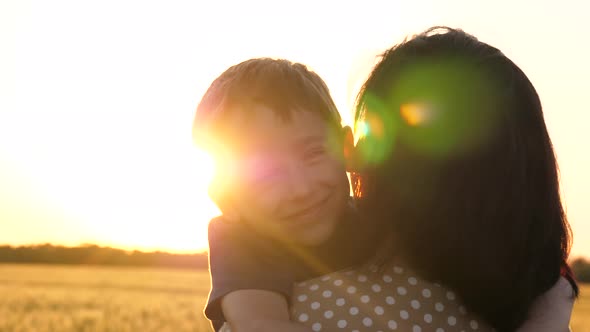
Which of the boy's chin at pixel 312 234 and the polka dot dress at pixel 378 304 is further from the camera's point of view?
the boy's chin at pixel 312 234

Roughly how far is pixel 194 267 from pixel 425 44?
3084cm

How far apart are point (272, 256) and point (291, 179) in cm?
18

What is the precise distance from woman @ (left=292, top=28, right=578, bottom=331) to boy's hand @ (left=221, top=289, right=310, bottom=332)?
1.4 inches

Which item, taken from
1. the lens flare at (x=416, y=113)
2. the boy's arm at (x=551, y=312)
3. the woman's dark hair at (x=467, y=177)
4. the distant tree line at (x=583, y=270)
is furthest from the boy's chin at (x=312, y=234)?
the distant tree line at (x=583, y=270)

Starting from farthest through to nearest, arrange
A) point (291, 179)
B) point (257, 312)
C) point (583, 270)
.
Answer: point (583, 270) → point (291, 179) → point (257, 312)

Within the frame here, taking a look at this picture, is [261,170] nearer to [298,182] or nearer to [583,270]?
[298,182]

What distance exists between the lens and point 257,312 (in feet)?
5.87

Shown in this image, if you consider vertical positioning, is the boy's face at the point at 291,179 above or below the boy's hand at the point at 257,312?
above

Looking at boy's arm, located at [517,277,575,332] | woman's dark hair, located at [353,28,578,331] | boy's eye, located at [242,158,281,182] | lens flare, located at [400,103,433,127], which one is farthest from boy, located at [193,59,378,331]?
boy's arm, located at [517,277,575,332]

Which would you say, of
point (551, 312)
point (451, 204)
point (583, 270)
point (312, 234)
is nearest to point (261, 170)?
point (312, 234)

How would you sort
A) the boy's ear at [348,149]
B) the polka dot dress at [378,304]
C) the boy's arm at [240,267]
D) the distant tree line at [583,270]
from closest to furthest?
1. the polka dot dress at [378,304]
2. the boy's arm at [240,267]
3. the boy's ear at [348,149]
4. the distant tree line at [583,270]

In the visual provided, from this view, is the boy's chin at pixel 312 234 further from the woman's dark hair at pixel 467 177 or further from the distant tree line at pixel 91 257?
the distant tree line at pixel 91 257

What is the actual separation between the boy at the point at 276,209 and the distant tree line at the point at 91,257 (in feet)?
96.6

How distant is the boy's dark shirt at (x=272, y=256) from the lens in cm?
183
